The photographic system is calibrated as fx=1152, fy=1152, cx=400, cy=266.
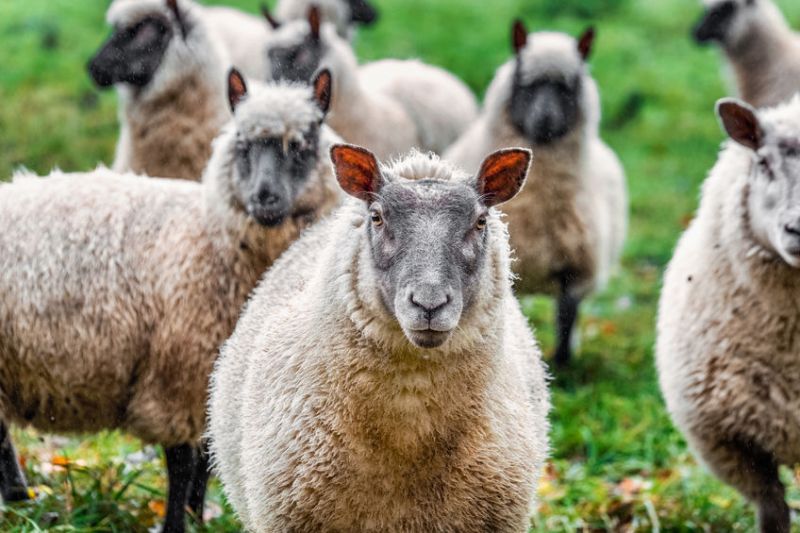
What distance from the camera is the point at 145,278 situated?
4922mm

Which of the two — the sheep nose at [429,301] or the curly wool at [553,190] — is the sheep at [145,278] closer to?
the sheep nose at [429,301]

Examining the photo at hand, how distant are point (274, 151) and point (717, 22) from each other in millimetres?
6852

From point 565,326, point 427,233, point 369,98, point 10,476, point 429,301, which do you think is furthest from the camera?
point 369,98

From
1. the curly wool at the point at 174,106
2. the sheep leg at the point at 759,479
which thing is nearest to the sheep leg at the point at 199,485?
the curly wool at the point at 174,106

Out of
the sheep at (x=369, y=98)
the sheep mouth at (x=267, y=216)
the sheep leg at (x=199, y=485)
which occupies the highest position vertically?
the sheep mouth at (x=267, y=216)

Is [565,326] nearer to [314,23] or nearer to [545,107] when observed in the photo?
[545,107]

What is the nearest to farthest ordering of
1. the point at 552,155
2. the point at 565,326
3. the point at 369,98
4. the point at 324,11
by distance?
the point at 552,155 < the point at 565,326 < the point at 369,98 < the point at 324,11

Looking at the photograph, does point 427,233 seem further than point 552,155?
No

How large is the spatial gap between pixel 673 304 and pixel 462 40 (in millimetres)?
8550

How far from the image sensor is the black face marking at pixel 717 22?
10.7 meters

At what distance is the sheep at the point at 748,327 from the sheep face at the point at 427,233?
1.44 metres

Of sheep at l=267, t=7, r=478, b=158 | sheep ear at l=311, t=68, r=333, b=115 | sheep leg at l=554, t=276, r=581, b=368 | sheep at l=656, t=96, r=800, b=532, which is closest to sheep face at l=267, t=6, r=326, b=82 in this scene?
sheep at l=267, t=7, r=478, b=158

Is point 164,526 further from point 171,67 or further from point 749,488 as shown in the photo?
point 171,67

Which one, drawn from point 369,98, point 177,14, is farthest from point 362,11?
point 177,14
